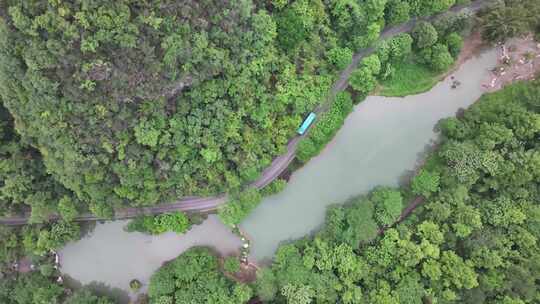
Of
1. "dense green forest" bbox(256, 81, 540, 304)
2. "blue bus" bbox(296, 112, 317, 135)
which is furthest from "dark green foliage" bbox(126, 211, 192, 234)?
"blue bus" bbox(296, 112, 317, 135)

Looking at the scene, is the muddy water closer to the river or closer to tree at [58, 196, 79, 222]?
the river

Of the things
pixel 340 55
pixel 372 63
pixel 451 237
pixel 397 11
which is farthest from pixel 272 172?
pixel 397 11

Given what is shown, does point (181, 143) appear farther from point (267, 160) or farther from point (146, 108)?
point (267, 160)

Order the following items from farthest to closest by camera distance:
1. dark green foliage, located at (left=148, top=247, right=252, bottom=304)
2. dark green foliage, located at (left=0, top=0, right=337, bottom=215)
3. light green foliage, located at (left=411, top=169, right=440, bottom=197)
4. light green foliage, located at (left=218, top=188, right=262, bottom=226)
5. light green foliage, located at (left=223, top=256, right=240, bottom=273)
Answer: 1. light green foliage, located at (left=223, top=256, right=240, bottom=273)
2. light green foliage, located at (left=411, top=169, right=440, bottom=197)
3. light green foliage, located at (left=218, top=188, right=262, bottom=226)
4. dark green foliage, located at (left=148, top=247, right=252, bottom=304)
5. dark green foliage, located at (left=0, top=0, right=337, bottom=215)

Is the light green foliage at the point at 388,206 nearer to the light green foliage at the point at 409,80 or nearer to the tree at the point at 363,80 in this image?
the tree at the point at 363,80

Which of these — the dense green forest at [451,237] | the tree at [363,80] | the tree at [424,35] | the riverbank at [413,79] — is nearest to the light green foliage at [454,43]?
the tree at [424,35]

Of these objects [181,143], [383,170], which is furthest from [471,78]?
[181,143]
